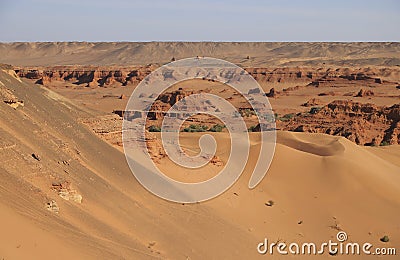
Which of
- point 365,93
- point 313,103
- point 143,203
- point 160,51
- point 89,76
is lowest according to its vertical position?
point 313,103

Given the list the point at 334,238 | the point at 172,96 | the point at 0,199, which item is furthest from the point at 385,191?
the point at 172,96

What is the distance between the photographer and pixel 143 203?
13.1 m

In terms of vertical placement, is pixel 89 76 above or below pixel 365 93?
above

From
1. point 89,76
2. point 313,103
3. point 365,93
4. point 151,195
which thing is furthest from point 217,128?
point 89,76

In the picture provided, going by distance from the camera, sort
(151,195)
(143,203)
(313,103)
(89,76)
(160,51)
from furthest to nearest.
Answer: (160,51) < (89,76) < (313,103) < (151,195) < (143,203)

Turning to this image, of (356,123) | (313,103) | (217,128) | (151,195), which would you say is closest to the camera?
(151,195)

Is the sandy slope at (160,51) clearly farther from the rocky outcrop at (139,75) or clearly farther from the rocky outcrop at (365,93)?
the rocky outcrop at (365,93)

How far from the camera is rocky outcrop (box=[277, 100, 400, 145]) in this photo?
96.3ft

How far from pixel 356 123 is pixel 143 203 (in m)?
20.5

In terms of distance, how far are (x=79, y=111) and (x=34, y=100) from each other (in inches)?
98.9

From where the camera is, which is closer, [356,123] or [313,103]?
[356,123]

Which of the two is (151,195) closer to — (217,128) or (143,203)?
(143,203)

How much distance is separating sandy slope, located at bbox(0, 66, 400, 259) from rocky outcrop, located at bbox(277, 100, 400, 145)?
28.3ft

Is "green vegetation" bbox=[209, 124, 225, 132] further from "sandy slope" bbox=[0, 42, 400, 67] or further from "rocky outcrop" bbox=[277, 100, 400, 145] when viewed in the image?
"sandy slope" bbox=[0, 42, 400, 67]
